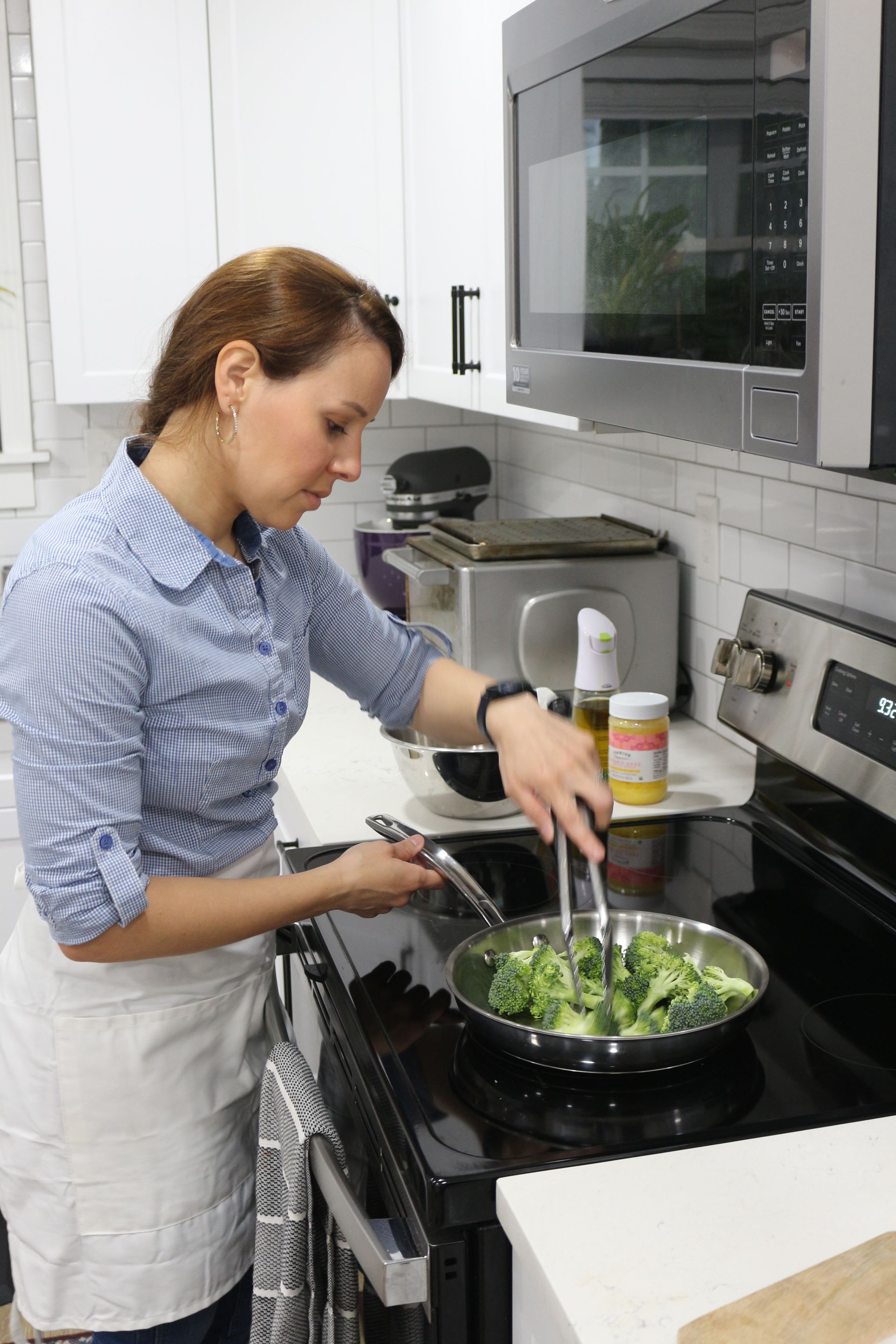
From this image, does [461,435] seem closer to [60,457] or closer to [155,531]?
[60,457]

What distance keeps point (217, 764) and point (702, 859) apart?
0.64m

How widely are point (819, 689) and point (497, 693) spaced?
404mm

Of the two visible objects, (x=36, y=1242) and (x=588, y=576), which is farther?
(x=588, y=576)

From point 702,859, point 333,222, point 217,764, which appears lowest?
point 702,859

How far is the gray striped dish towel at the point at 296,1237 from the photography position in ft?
3.63

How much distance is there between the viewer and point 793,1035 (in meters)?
1.11

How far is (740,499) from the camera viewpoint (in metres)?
1.88

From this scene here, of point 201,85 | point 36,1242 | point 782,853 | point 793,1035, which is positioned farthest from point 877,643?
point 201,85

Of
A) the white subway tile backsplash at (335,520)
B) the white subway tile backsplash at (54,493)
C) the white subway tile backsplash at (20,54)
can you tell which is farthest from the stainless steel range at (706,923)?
the white subway tile backsplash at (20,54)

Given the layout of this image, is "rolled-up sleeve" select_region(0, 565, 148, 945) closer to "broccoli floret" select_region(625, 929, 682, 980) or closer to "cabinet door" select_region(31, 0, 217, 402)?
"broccoli floret" select_region(625, 929, 682, 980)

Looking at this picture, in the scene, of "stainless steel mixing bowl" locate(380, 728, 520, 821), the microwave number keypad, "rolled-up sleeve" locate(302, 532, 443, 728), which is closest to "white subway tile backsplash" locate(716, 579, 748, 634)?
"stainless steel mixing bowl" locate(380, 728, 520, 821)

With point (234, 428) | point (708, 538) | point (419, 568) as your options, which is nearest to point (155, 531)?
point (234, 428)

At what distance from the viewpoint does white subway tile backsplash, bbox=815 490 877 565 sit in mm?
1535

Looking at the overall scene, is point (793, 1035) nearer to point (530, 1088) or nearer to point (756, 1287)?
point (530, 1088)
